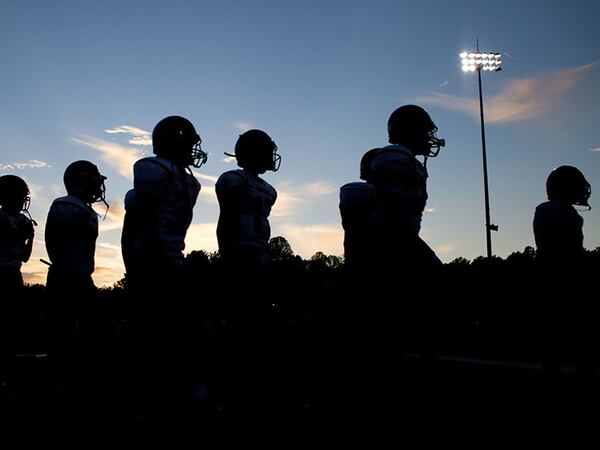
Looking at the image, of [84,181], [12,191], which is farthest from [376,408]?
[12,191]

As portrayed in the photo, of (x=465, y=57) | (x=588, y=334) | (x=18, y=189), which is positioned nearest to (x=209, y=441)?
(x=588, y=334)

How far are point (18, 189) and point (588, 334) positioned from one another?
7.42 meters

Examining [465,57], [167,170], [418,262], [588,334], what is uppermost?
[465,57]

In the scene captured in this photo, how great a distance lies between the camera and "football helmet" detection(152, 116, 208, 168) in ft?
17.8

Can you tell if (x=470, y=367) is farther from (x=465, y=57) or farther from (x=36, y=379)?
(x=465, y=57)

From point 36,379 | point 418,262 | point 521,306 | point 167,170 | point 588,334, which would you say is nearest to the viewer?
point 418,262

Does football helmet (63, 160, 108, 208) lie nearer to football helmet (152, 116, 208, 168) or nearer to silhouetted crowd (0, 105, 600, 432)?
silhouetted crowd (0, 105, 600, 432)

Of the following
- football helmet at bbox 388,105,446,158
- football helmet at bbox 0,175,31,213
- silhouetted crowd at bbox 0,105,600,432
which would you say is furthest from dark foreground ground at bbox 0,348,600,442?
football helmet at bbox 0,175,31,213

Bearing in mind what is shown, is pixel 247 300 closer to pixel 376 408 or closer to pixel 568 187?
pixel 376 408

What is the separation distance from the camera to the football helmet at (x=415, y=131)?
16.7 feet

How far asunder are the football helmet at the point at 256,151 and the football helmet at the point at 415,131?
1936 mm

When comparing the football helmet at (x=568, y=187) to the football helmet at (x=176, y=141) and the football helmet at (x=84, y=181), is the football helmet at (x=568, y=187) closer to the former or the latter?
the football helmet at (x=176, y=141)

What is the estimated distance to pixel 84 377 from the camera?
19.6 feet

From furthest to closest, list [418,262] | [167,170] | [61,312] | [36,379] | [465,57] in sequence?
1. [465,57]
2. [36,379]
3. [61,312]
4. [167,170]
5. [418,262]
